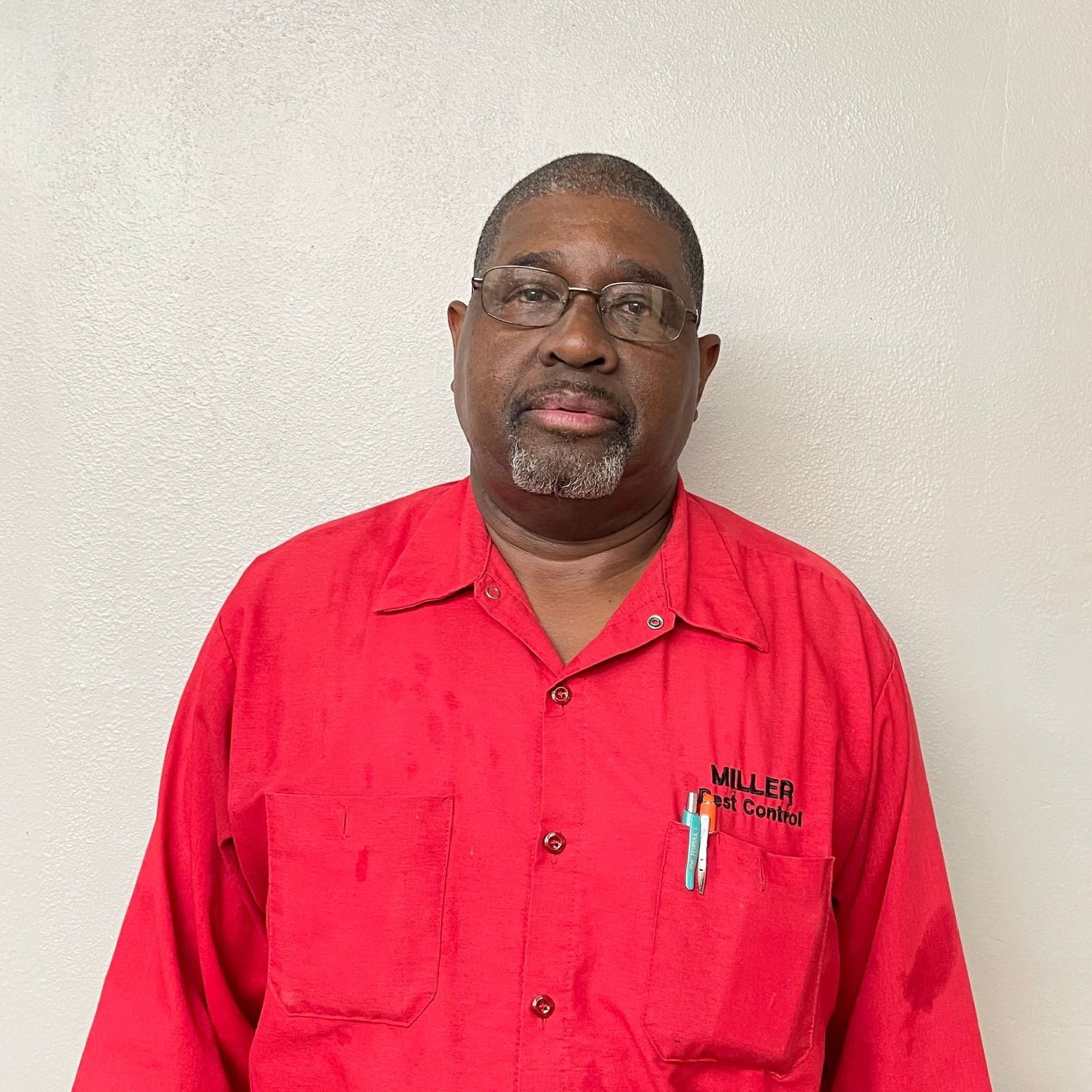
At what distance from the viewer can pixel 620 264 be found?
149 centimetres

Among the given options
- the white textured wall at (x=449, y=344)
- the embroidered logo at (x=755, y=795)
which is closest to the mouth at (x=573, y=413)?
the embroidered logo at (x=755, y=795)

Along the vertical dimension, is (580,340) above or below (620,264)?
below

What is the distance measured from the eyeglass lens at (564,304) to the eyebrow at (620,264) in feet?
0.03

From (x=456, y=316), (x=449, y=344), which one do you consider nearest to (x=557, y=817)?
(x=456, y=316)

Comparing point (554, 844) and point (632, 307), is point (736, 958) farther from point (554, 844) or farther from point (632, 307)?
point (632, 307)

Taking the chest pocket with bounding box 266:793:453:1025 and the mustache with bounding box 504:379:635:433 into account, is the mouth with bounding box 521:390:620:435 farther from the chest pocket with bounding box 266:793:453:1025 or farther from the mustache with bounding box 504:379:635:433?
the chest pocket with bounding box 266:793:453:1025

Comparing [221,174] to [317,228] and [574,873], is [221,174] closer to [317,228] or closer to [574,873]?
[317,228]

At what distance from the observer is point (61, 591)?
2.00 metres

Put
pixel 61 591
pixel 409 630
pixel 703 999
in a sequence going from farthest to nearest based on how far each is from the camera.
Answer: pixel 61 591 → pixel 409 630 → pixel 703 999

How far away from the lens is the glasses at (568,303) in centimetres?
148

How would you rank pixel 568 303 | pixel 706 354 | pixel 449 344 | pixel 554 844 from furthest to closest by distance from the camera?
pixel 449 344
pixel 706 354
pixel 568 303
pixel 554 844

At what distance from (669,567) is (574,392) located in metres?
0.25

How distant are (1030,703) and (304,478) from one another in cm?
127

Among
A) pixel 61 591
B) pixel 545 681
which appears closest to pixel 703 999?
pixel 545 681
